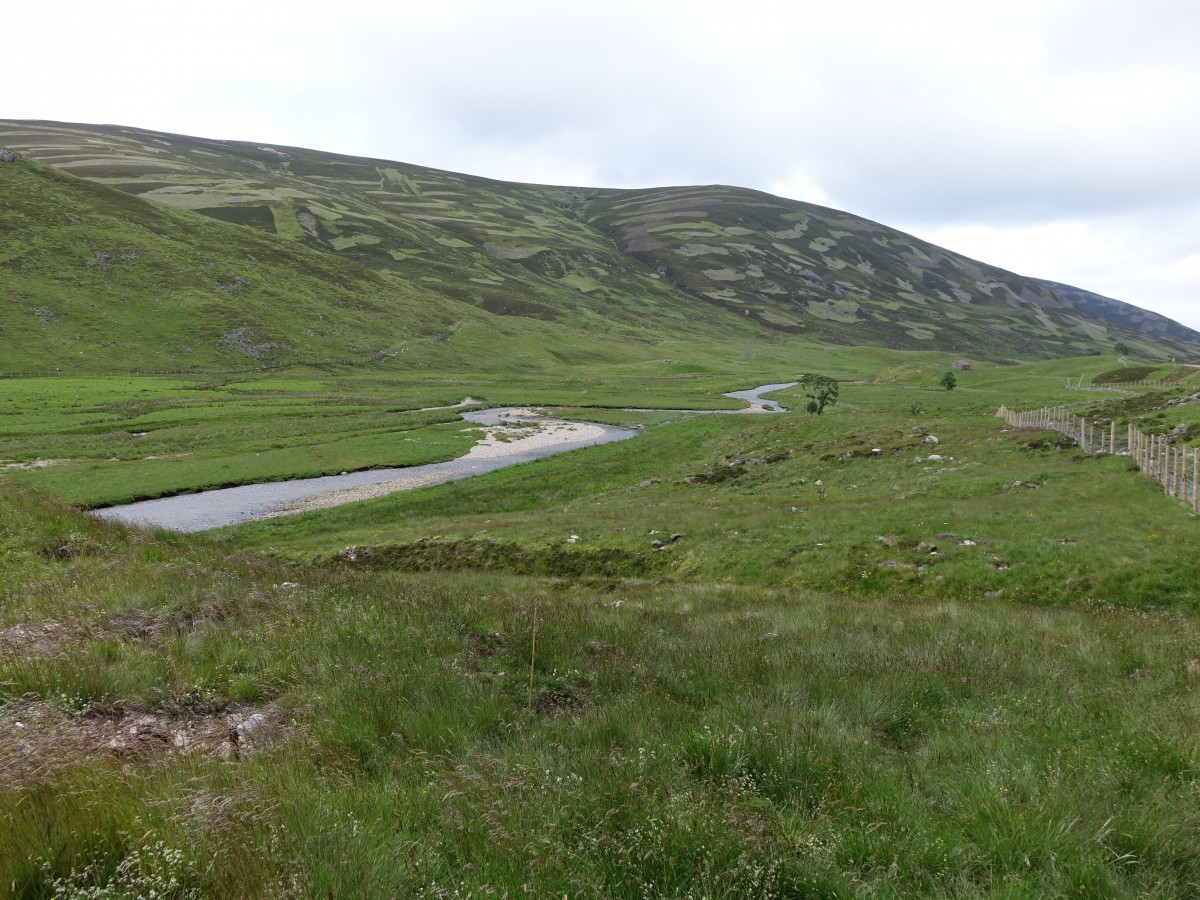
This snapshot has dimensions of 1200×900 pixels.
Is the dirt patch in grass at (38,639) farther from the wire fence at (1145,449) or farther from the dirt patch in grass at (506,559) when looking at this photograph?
the wire fence at (1145,449)

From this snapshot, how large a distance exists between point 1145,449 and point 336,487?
1932 inches

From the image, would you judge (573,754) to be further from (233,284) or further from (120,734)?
(233,284)

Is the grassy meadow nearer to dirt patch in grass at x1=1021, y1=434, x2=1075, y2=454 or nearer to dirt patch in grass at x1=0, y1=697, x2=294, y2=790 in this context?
dirt patch in grass at x1=0, y1=697, x2=294, y2=790

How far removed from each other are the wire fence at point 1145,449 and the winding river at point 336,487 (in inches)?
1489

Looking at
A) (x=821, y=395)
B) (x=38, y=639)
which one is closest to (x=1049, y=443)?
(x=821, y=395)

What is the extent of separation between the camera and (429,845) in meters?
3.74

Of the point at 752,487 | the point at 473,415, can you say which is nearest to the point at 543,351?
the point at 473,415

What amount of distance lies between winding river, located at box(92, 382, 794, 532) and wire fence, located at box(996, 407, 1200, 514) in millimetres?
37811

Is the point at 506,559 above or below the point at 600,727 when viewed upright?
below

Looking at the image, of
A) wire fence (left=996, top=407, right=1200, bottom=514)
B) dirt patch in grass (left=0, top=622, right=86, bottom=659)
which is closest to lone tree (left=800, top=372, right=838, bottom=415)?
wire fence (left=996, top=407, right=1200, bottom=514)

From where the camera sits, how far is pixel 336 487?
1889 inches

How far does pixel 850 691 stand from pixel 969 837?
269cm

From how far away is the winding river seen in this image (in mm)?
39094

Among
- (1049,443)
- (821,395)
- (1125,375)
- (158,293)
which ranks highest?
(158,293)
